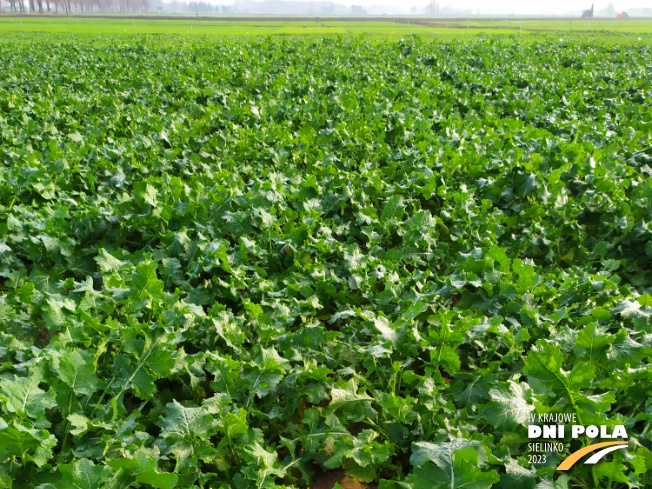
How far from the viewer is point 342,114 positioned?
8953mm

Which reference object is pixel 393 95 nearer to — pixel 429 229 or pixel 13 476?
pixel 429 229

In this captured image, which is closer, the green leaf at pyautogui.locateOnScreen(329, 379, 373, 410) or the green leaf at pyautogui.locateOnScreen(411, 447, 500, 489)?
the green leaf at pyautogui.locateOnScreen(411, 447, 500, 489)

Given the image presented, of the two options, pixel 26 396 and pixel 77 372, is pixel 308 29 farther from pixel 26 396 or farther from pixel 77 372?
pixel 26 396

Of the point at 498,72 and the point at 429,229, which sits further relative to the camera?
the point at 498,72

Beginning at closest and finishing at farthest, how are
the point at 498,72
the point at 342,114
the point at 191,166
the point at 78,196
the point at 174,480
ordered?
the point at 174,480 → the point at 78,196 → the point at 191,166 → the point at 342,114 → the point at 498,72

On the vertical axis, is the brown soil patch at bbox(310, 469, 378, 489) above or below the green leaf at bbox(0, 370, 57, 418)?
below

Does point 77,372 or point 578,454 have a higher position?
point 77,372

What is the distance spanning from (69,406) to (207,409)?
30.7 inches

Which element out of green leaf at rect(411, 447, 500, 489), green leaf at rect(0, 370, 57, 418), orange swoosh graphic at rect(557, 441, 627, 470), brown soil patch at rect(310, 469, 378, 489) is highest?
green leaf at rect(0, 370, 57, 418)

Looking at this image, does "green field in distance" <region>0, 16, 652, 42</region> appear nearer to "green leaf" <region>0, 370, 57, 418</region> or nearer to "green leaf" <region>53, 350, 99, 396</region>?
"green leaf" <region>53, 350, 99, 396</region>

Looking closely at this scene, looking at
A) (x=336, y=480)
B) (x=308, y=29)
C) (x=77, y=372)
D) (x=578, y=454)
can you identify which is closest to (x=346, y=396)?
(x=336, y=480)

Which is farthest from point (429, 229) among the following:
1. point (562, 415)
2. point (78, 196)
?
point (78, 196)

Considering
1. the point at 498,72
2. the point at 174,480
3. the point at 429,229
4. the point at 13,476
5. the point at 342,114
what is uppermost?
the point at 498,72

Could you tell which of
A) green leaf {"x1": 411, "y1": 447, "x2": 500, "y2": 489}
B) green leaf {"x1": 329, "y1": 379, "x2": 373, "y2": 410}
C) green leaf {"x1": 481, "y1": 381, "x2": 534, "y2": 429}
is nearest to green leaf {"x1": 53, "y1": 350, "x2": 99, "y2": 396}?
green leaf {"x1": 329, "y1": 379, "x2": 373, "y2": 410}
